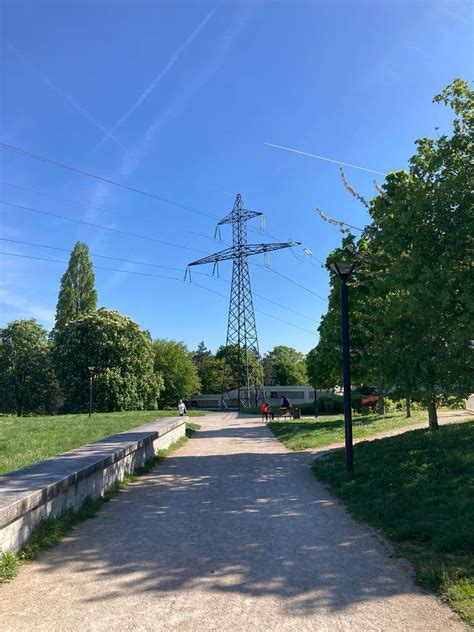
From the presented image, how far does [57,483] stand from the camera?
19.2 ft

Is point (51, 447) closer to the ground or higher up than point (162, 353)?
closer to the ground

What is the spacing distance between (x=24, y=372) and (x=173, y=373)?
1948cm

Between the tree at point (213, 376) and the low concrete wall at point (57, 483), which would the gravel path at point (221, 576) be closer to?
the low concrete wall at point (57, 483)

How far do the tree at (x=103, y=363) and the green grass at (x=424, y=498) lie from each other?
32905 mm

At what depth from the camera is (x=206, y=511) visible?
6973 mm

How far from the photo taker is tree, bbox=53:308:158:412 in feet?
139

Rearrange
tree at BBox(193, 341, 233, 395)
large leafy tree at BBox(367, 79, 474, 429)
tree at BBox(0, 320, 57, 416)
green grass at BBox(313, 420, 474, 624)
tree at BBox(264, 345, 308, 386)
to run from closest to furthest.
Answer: green grass at BBox(313, 420, 474, 624) → large leafy tree at BBox(367, 79, 474, 429) → tree at BBox(0, 320, 57, 416) → tree at BBox(193, 341, 233, 395) → tree at BBox(264, 345, 308, 386)

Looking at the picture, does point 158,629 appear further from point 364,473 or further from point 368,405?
point 368,405

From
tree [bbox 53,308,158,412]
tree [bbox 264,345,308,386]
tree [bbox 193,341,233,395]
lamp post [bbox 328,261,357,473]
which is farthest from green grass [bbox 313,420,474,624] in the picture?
tree [bbox 264,345,308,386]

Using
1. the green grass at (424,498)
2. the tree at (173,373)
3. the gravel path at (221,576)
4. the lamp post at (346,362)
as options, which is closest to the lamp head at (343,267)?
the lamp post at (346,362)

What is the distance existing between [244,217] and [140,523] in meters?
34.9

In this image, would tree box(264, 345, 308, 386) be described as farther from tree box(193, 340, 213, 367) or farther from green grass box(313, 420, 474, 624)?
green grass box(313, 420, 474, 624)

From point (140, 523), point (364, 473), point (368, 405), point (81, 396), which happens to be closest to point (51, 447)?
point (140, 523)

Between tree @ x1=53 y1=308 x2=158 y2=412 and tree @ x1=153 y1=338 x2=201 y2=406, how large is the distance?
799 inches
